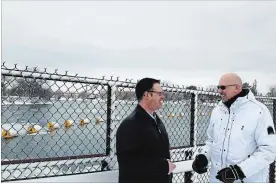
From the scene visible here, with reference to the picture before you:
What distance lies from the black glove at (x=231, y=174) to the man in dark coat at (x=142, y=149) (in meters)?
0.53

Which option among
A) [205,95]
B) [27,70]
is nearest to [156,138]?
[27,70]

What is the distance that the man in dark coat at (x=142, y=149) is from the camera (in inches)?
95.0

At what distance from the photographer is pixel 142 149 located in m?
2.42

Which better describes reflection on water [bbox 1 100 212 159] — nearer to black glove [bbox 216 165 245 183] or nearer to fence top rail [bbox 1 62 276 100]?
fence top rail [bbox 1 62 276 100]

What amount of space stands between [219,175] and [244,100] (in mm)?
778

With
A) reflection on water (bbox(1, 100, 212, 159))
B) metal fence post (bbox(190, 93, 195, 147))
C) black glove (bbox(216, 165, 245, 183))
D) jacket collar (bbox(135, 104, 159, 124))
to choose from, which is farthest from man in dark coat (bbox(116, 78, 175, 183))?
metal fence post (bbox(190, 93, 195, 147))

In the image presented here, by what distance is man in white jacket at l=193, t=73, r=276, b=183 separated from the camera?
9.05ft

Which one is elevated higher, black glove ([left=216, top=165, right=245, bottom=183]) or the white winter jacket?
the white winter jacket

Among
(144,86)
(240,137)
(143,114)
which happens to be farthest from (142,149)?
(240,137)

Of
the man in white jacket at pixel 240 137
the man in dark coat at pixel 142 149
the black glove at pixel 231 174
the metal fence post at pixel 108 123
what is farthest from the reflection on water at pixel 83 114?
the black glove at pixel 231 174

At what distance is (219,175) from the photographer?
110 inches

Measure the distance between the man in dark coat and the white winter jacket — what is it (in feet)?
2.28

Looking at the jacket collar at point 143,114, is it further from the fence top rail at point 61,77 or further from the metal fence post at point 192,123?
the metal fence post at point 192,123

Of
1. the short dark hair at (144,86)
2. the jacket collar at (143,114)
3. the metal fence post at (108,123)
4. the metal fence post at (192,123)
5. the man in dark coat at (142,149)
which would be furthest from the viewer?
the metal fence post at (192,123)
